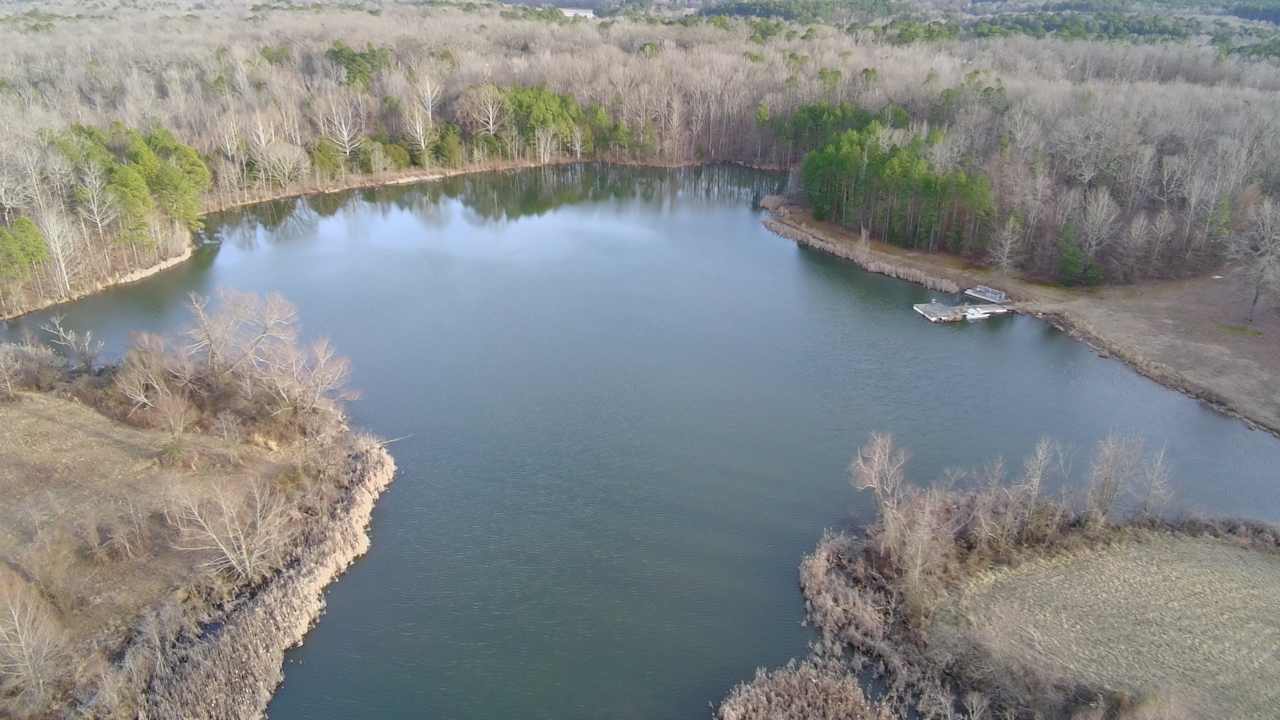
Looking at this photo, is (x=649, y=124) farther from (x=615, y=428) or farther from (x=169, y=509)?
(x=169, y=509)

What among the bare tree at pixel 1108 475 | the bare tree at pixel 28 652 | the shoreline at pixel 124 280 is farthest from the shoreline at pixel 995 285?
the bare tree at pixel 28 652

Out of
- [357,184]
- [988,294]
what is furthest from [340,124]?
[988,294]

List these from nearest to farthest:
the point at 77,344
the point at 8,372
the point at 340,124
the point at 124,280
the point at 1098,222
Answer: the point at 8,372, the point at 77,344, the point at 1098,222, the point at 124,280, the point at 340,124

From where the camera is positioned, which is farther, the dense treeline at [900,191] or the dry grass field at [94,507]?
the dense treeline at [900,191]

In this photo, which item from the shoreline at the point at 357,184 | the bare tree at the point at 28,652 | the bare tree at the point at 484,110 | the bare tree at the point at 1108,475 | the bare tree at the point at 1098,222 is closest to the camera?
the bare tree at the point at 28,652

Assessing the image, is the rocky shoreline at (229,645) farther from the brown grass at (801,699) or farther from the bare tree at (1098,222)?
the bare tree at (1098,222)

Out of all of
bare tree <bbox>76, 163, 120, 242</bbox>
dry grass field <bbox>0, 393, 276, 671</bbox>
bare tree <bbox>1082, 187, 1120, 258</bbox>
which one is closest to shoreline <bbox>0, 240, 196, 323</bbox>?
bare tree <bbox>76, 163, 120, 242</bbox>

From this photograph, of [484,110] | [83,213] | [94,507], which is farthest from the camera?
[484,110]
